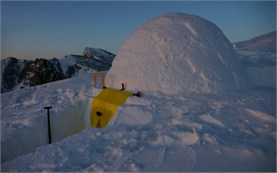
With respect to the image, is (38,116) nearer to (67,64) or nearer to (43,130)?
(43,130)

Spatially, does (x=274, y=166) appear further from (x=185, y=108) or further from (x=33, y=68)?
(x=33, y=68)

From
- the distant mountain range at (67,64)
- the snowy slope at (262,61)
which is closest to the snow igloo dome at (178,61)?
the snowy slope at (262,61)

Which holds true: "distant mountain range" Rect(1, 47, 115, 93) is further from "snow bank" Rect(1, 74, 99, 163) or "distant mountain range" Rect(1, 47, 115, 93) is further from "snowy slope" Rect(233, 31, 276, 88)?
"snowy slope" Rect(233, 31, 276, 88)

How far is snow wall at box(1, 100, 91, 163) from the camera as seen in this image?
5438 mm

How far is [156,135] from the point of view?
431cm

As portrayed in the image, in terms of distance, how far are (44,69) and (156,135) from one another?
27099mm

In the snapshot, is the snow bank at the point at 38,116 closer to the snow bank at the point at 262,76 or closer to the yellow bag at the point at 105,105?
the yellow bag at the point at 105,105

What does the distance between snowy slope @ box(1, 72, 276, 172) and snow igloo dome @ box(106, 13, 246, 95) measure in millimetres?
462

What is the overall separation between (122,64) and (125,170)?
4.75m

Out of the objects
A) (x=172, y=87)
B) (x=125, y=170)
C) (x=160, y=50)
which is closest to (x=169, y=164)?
(x=125, y=170)

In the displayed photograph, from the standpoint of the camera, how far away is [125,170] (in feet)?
10.6

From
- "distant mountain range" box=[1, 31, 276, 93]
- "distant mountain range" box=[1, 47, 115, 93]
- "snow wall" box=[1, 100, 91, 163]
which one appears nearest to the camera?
"snow wall" box=[1, 100, 91, 163]

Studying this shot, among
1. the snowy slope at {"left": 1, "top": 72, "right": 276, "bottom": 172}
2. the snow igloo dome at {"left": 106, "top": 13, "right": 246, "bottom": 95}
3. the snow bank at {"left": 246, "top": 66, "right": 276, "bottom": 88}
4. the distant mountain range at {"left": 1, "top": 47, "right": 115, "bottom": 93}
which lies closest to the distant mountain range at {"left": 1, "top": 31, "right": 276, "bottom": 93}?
the distant mountain range at {"left": 1, "top": 47, "right": 115, "bottom": 93}

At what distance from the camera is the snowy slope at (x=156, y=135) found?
337 cm
